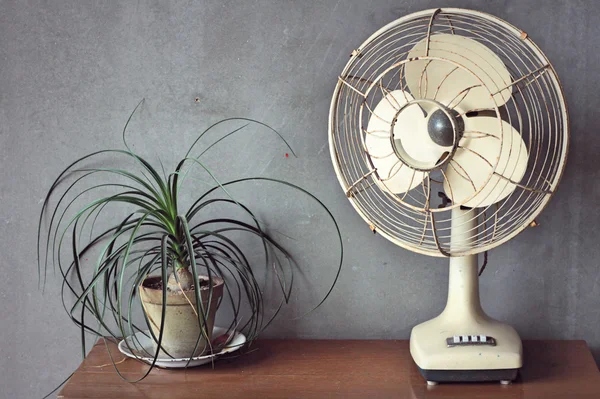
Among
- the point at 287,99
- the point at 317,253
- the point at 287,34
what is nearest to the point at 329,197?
the point at 317,253

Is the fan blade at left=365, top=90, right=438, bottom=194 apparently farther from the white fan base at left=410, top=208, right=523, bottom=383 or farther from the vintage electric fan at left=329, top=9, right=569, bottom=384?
the white fan base at left=410, top=208, right=523, bottom=383

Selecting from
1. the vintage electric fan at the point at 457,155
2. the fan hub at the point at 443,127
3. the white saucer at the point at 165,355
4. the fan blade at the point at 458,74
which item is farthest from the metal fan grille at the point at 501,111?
the white saucer at the point at 165,355

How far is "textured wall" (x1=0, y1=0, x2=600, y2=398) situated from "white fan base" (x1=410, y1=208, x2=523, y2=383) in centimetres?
26

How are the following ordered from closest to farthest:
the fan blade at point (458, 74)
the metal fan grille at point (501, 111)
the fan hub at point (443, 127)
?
the fan hub at point (443, 127)
the fan blade at point (458, 74)
the metal fan grille at point (501, 111)

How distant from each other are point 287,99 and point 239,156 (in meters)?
0.21

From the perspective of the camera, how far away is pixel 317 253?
1928 millimetres

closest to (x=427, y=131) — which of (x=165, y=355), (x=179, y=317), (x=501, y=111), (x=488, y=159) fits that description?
(x=488, y=159)

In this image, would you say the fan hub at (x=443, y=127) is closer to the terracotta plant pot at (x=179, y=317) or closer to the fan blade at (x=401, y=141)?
the fan blade at (x=401, y=141)

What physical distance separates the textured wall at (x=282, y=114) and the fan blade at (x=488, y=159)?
0.45m

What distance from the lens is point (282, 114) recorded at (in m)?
1.88

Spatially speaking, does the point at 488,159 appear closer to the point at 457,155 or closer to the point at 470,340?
the point at 457,155

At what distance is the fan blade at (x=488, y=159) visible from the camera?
57.7 inches

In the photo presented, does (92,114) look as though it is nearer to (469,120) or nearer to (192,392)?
(192,392)

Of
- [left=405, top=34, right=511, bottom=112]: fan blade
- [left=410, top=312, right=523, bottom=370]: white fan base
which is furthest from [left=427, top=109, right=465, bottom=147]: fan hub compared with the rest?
[left=410, top=312, right=523, bottom=370]: white fan base
